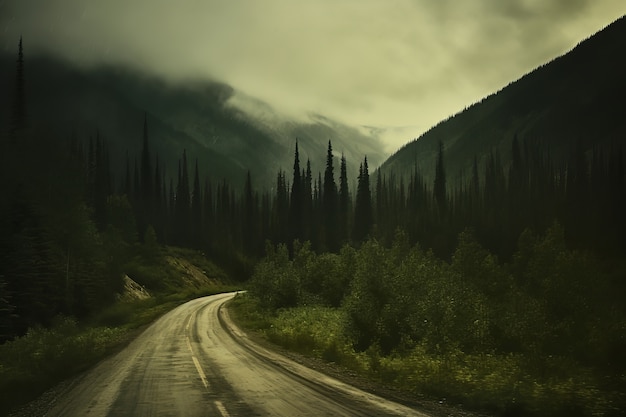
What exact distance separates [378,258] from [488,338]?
19.2 feet

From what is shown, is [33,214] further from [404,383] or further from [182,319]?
[404,383]

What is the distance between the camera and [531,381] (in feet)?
43.6

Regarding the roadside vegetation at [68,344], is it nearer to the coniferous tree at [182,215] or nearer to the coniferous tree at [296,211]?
the coniferous tree at [182,215]

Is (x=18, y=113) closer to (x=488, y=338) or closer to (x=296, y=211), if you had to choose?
(x=488, y=338)

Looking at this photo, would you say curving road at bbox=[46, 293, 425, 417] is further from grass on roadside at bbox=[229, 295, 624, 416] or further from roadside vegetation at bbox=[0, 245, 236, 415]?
grass on roadside at bbox=[229, 295, 624, 416]

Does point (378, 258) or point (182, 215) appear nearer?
point (378, 258)

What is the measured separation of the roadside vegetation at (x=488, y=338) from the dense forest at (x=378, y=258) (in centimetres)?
8

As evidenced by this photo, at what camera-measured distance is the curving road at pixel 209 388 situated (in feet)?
35.4

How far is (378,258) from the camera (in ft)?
73.0

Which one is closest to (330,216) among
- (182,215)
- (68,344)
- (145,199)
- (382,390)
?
(182,215)

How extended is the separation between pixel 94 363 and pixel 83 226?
30.2 meters

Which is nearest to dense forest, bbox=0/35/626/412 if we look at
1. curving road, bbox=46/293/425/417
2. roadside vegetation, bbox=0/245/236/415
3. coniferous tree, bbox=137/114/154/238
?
coniferous tree, bbox=137/114/154/238

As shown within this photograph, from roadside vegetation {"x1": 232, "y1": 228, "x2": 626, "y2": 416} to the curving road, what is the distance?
2222mm

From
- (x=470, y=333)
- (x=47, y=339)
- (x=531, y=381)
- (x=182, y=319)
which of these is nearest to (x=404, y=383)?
(x=531, y=381)
